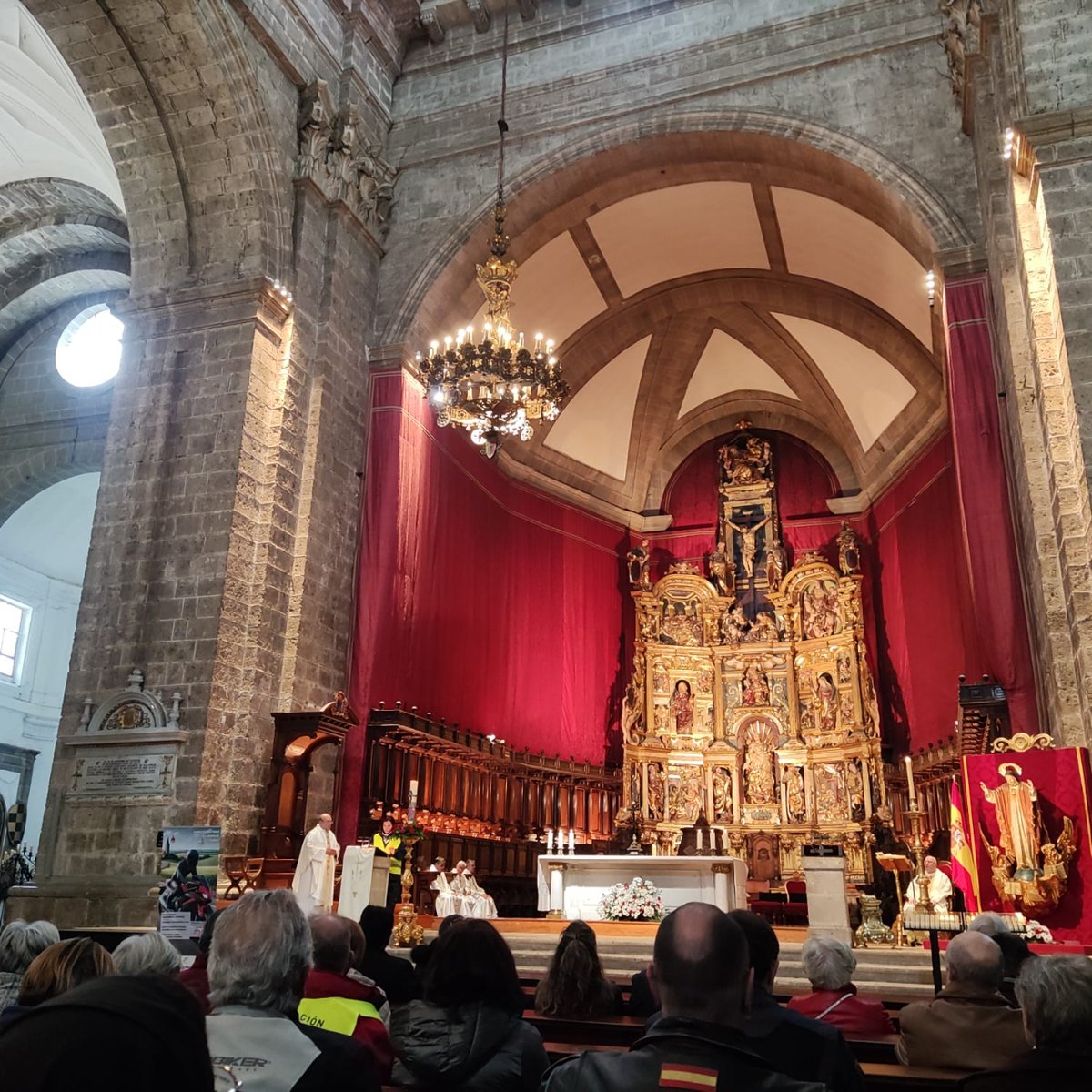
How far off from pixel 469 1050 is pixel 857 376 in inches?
637

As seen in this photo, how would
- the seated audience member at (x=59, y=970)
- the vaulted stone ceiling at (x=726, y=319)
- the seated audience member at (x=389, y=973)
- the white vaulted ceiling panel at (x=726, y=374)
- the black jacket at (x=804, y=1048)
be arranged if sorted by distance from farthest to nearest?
1. the white vaulted ceiling panel at (x=726, y=374)
2. the vaulted stone ceiling at (x=726, y=319)
3. the seated audience member at (x=389, y=973)
4. the black jacket at (x=804, y=1048)
5. the seated audience member at (x=59, y=970)

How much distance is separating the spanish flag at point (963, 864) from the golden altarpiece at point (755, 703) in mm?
6634

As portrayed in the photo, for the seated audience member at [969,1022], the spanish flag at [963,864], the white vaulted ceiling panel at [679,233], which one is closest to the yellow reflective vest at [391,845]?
the spanish flag at [963,864]

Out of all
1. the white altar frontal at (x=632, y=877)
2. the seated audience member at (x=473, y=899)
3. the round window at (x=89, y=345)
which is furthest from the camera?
the round window at (x=89, y=345)

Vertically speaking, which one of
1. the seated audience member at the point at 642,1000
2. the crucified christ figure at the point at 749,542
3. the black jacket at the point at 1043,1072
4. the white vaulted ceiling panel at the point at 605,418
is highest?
the white vaulted ceiling panel at the point at 605,418

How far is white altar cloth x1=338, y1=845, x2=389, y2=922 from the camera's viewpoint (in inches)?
361

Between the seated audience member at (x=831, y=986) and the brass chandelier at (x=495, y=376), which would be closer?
the seated audience member at (x=831, y=986)

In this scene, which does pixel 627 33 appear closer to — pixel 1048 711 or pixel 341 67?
pixel 341 67

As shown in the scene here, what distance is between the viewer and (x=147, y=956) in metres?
2.67

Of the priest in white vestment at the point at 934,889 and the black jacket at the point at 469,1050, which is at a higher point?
the priest in white vestment at the point at 934,889

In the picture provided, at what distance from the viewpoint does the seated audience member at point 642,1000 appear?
4.24 metres

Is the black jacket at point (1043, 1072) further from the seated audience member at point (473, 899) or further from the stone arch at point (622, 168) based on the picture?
the stone arch at point (622, 168)

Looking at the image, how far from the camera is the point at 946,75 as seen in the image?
1231cm

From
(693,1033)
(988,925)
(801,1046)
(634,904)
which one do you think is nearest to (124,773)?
(634,904)
